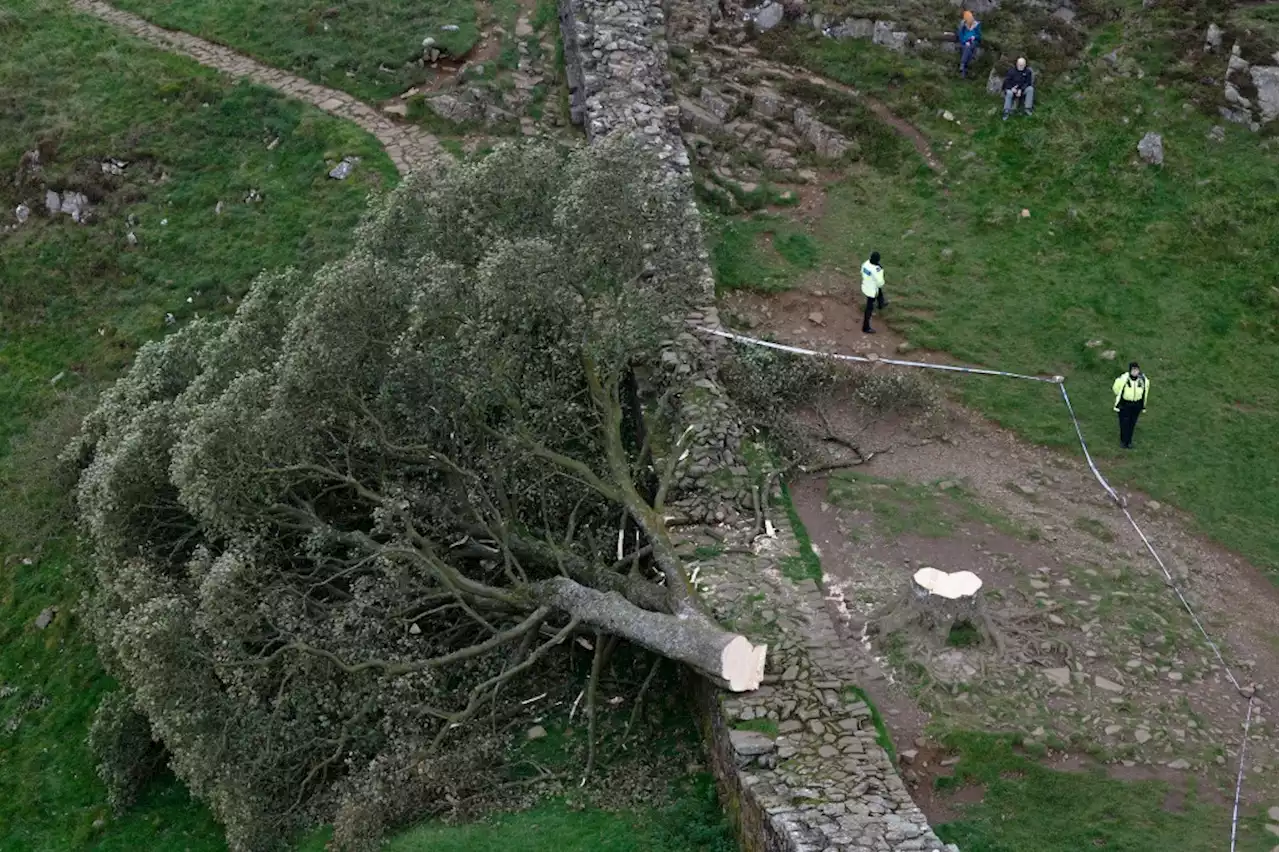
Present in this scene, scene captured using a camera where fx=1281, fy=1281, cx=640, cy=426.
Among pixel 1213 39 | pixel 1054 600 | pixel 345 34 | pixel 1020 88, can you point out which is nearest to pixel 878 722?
→ pixel 1054 600

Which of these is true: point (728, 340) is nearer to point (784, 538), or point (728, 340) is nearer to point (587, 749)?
point (784, 538)

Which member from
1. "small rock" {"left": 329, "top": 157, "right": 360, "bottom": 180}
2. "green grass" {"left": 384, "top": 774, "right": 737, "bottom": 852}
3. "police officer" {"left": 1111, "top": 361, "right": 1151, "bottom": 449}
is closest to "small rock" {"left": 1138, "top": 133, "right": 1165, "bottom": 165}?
"police officer" {"left": 1111, "top": 361, "right": 1151, "bottom": 449}

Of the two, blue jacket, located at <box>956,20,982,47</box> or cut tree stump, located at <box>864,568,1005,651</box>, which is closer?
cut tree stump, located at <box>864,568,1005,651</box>

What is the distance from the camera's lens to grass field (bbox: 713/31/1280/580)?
77.3ft

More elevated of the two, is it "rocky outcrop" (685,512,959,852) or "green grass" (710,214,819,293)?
"green grass" (710,214,819,293)

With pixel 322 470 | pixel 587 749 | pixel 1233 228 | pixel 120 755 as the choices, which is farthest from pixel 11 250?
pixel 1233 228

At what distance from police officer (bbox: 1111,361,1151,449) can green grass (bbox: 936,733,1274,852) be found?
807cm

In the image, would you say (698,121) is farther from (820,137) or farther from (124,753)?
(124,753)

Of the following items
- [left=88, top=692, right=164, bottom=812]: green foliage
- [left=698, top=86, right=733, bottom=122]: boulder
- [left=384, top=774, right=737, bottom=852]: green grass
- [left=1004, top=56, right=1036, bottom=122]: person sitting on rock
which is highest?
[left=1004, top=56, right=1036, bottom=122]: person sitting on rock

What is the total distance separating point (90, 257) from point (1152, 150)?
2626 centimetres

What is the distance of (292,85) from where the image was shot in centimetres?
3600

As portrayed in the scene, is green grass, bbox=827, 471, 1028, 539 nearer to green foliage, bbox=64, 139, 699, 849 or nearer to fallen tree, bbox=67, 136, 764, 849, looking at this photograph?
fallen tree, bbox=67, 136, 764, 849

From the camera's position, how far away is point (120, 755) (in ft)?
72.0

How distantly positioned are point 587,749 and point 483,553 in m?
3.89
